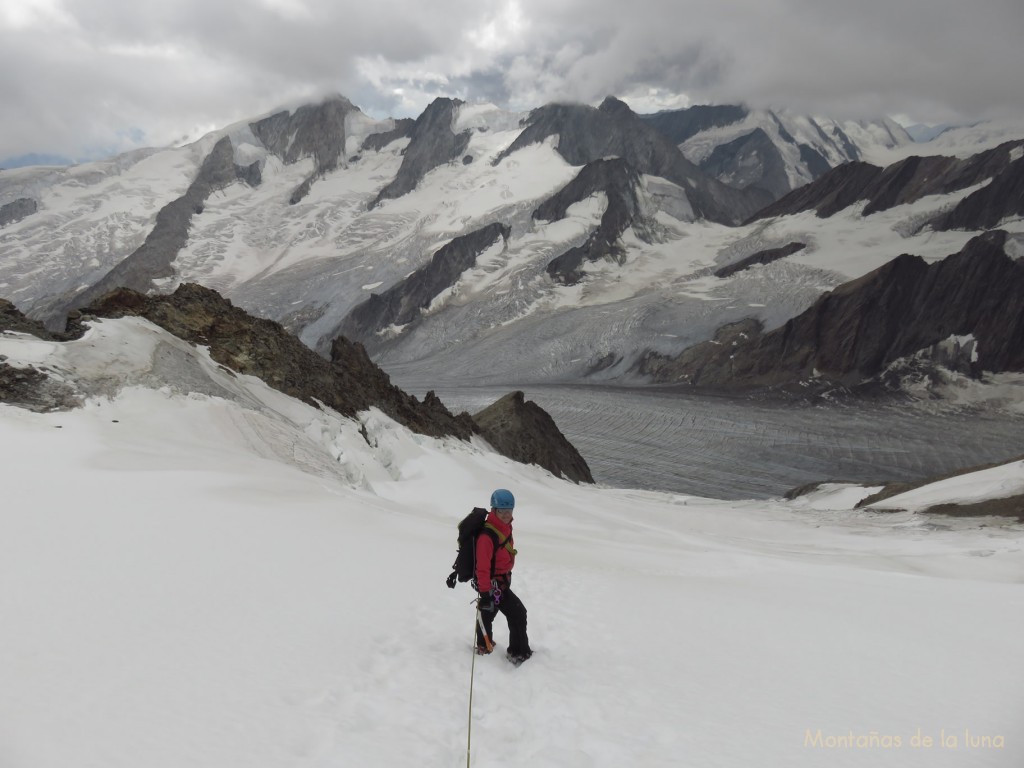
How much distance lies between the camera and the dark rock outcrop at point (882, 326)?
4311 inches

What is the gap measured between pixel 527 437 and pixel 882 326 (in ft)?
309

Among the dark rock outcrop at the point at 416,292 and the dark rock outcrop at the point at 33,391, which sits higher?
the dark rock outcrop at the point at 416,292

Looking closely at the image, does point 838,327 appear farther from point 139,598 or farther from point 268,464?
point 139,598

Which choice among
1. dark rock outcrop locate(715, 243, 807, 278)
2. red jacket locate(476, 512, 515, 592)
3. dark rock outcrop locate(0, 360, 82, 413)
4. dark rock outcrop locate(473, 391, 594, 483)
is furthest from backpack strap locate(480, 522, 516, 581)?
dark rock outcrop locate(715, 243, 807, 278)

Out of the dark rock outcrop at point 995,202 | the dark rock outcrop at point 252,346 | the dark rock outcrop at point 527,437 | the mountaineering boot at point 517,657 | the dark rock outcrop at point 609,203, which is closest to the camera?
the mountaineering boot at point 517,657

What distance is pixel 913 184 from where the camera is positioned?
6176 inches

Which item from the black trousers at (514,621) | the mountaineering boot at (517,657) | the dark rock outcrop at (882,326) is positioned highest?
the dark rock outcrop at (882,326)

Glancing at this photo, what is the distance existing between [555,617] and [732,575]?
5.63 metres

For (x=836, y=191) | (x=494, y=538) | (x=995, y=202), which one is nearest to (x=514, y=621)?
(x=494, y=538)

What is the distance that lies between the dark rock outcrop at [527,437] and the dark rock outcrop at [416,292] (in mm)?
116825

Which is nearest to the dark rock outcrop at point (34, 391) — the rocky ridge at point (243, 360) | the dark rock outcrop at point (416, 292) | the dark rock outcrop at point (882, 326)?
the rocky ridge at point (243, 360)

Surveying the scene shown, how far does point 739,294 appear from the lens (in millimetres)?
132500

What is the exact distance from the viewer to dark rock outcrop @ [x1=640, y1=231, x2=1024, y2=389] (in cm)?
10950

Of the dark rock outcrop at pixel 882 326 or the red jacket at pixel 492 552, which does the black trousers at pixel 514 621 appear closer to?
the red jacket at pixel 492 552
